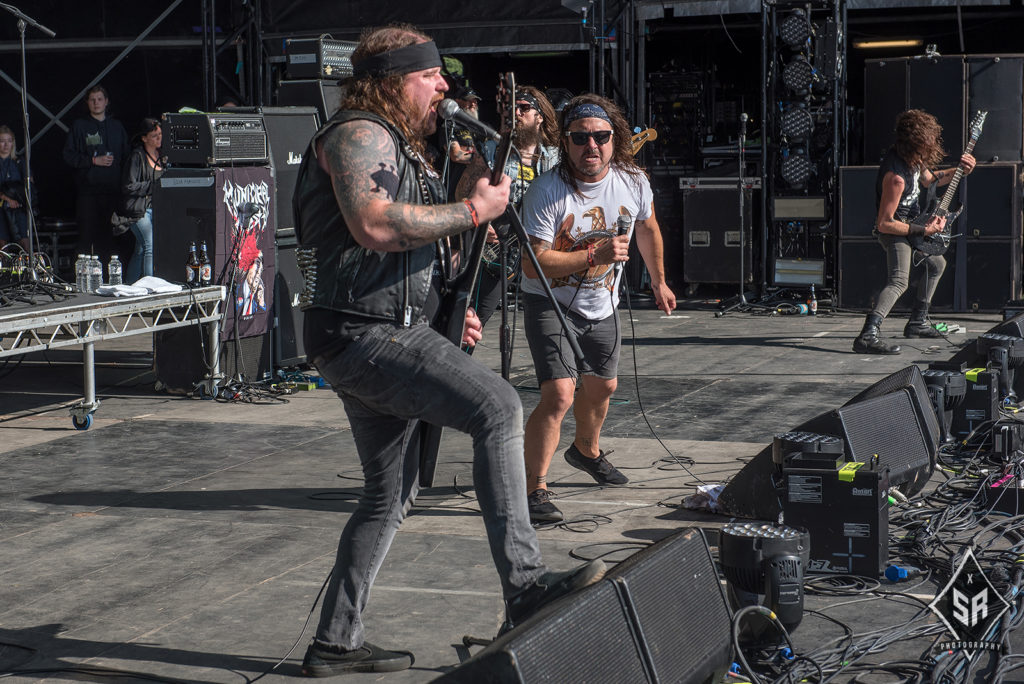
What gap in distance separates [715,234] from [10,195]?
8.08 meters

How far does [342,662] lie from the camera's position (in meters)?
3.59

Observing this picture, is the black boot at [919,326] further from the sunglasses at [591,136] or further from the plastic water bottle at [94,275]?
the plastic water bottle at [94,275]

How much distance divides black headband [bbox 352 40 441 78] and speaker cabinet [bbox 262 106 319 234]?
5.77m

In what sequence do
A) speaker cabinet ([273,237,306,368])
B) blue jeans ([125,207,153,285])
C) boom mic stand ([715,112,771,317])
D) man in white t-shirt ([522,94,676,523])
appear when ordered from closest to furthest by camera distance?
man in white t-shirt ([522,94,676,523]) < speaker cabinet ([273,237,306,368]) < blue jeans ([125,207,153,285]) < boom mic stand ([715,112,771,317])

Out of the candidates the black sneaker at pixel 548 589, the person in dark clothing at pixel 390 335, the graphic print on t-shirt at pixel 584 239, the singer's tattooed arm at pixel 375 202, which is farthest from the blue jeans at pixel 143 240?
the black sneaker at pixel 548 589

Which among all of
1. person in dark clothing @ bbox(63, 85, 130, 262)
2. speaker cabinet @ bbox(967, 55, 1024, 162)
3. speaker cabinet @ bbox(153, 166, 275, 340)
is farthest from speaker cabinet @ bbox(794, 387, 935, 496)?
person in dark clothing @ bbox(63, 85, 130, 262)

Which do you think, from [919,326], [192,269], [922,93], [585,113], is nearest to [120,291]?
[192,269]

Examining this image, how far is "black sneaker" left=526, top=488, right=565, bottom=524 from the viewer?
5.23m

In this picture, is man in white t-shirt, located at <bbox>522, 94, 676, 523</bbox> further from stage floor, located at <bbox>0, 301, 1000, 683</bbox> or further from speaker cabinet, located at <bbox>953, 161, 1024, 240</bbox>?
speaker cabinet, located at <bbox>953, 161, 1024, 240</bbox>

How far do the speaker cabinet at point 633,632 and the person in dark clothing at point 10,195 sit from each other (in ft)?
40.6

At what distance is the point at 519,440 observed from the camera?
11.1 ft

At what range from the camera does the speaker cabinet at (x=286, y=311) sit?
367 inches

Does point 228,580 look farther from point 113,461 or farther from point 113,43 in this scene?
point 113,43

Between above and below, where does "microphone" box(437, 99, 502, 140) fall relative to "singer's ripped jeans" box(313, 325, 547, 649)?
above
